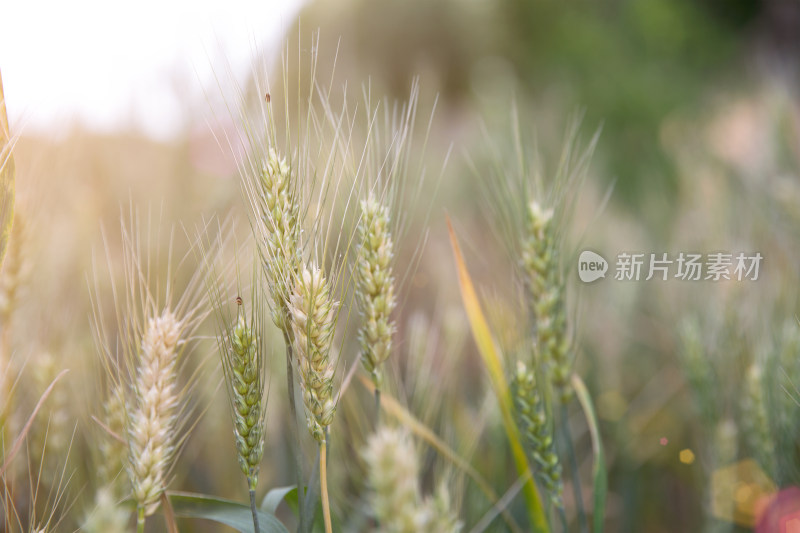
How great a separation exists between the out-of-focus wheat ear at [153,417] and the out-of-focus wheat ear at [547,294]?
16.8 inches

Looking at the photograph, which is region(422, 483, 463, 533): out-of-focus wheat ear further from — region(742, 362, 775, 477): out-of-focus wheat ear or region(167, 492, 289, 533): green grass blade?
region(742, 362, 775, 477): out-of-focus wheat ear

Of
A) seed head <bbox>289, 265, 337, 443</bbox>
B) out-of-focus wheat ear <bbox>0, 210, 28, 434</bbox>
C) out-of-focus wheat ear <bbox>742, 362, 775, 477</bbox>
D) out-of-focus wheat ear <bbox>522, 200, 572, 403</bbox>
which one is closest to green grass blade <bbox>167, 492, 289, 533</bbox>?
seed head <bbox>289, 265, 337, 443</bbox>

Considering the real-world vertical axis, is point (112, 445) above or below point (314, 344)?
below

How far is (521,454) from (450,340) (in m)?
0.33

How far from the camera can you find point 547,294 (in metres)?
0.66

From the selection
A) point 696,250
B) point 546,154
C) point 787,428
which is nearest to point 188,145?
point 696,250

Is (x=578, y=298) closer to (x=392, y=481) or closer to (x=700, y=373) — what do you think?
(x=700, y=373)

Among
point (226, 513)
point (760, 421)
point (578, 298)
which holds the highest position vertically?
point (578, 298)

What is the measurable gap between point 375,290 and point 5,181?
1.33 ft

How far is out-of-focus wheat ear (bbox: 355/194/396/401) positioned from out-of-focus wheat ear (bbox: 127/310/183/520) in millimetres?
182

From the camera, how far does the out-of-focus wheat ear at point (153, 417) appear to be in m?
0.46
